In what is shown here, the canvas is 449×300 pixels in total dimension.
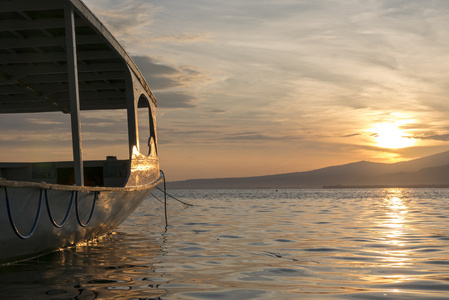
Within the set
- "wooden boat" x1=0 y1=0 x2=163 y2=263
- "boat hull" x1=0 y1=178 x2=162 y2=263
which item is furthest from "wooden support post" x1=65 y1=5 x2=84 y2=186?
"boat hull" x1=0 y1=178 x2=162 y2=263

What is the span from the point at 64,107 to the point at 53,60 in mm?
4490

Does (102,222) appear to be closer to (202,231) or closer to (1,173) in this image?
(202,231)

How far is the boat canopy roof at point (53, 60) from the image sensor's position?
962 cm

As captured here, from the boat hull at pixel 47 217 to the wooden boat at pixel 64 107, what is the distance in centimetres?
2

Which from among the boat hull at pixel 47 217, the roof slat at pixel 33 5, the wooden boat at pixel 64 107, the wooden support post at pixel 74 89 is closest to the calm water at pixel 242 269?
the boat hull at pixel 47 217

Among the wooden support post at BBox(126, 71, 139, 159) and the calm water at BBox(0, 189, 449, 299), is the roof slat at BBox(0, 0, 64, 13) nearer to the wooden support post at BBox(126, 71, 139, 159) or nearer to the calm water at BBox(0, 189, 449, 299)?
the wooden support post at BBox(126, 71, 139, 159)

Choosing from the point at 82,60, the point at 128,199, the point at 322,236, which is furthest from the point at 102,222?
the point at 322,236

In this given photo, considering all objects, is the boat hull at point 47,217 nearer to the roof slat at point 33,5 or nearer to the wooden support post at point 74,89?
the wooden support post at point 74,89

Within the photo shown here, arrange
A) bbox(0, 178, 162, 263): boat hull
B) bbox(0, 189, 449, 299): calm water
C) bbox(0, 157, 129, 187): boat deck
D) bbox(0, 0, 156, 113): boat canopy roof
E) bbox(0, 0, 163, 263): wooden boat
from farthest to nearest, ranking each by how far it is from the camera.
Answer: bbox(0, 157, 129, 187): boat deck
bbox(0, 0, 156, 113): boat canopy roof
bbox(0, 0, 163, 263): wooden boat
bbox(0, 178, 162, 263): boat hull
bbox(0, 189, 449, 299): calm water

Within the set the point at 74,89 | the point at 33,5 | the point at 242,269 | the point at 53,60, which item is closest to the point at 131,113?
the point at 53,60

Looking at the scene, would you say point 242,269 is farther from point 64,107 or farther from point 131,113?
point 64,107

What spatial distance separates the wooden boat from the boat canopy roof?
0.02 m

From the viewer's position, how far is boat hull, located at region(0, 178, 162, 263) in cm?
648

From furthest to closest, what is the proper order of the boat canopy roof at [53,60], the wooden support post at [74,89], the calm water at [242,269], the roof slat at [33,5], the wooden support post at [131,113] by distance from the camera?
the wooden support post at [131,113], the boat canopy roof at [53,60], the roof slat at [33,5], the wooden support post at [74,89], the calm water at [242,269]
